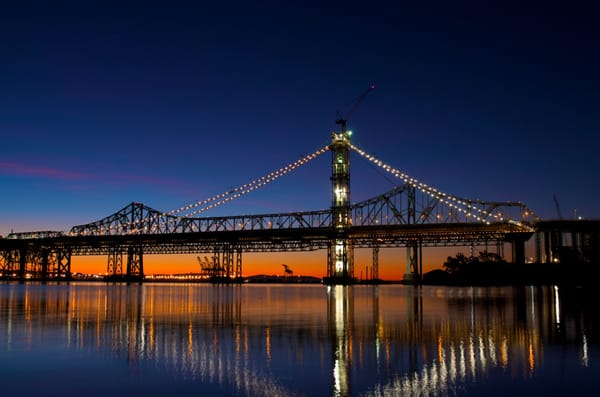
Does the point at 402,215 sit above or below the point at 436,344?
above

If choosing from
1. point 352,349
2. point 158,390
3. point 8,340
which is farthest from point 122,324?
point 158,390

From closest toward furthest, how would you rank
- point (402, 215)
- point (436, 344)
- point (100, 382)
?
point (100, 382), point (436, 344), point (402, 215)

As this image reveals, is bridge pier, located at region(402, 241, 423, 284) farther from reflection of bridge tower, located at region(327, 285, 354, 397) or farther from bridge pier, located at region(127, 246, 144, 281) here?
reflection of bridge tower, located at region(327, 285, 354, 397)

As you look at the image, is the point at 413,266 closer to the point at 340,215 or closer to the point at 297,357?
the point at 340,215

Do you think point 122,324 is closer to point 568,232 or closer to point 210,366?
point 210,366

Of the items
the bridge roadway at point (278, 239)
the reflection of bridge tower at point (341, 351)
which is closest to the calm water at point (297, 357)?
the reflection of bridge tower at point (341, 351)

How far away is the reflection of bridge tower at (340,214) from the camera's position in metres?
95.6

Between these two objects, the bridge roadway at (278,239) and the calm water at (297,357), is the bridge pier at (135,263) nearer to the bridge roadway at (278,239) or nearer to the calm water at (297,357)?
the bridge roadway at (278,239)

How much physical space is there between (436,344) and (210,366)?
743 centimetres

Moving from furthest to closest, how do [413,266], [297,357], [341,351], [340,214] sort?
1. [413,266]
2. [340,214]
3. [341,351]
4. [297,357]

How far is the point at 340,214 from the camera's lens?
96.6m

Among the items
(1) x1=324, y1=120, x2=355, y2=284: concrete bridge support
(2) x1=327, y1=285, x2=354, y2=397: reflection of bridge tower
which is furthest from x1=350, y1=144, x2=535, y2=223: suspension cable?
(2) x1=327, y1=285, x2=354, y2=397: reflection of bridge tower

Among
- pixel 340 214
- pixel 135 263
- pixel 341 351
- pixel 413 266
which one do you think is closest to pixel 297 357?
pixel 341 351

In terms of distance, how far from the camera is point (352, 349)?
58.6 feet
